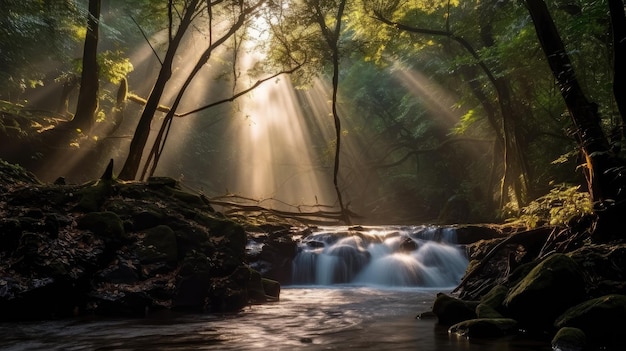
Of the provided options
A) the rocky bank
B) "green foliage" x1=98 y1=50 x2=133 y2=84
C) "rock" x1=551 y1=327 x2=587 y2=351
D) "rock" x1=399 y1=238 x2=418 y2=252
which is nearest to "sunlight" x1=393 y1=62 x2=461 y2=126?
"rock" x1=399 y1=238 x2=418 y2=252

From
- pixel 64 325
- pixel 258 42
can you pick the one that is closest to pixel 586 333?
pixel 64 325

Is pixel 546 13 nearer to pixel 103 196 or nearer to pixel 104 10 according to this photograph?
pixel 103 196

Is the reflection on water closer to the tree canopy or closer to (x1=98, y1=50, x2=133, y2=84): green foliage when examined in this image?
the tree canopy

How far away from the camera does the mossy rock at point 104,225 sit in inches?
328

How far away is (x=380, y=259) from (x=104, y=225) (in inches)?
374

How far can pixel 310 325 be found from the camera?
294 inches

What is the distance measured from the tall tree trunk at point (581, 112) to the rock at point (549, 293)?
181 cm

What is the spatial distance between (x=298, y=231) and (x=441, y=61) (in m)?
12.9

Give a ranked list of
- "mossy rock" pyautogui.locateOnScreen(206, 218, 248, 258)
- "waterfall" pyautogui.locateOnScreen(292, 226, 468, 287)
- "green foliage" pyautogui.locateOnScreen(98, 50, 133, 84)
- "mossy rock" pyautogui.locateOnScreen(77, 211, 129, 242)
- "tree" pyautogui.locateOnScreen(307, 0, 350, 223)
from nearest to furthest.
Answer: "mossy rock" pyautogui.locateOnScreen(77, 211, 129, 242)
"mossy rock" pyautogui.locateOnScreen(206, 218, 248, 258)
"tree" pyautogui.locateOnScreen(307, 0, 350, 223)
"waterfall" pyautogui.locateOnScreen(292, 226, 468, 287)
"green foliage" pyautogui.locateOnScreen(98, 50, 133, 84)

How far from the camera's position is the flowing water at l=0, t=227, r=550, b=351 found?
5.71m

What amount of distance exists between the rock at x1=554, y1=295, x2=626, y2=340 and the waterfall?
27.4 ft

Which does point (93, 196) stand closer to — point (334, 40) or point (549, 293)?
point (334, 40)

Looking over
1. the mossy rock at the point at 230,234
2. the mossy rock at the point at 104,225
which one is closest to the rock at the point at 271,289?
the mossy rock at the point at 230,234

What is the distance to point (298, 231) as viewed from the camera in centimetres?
1678
